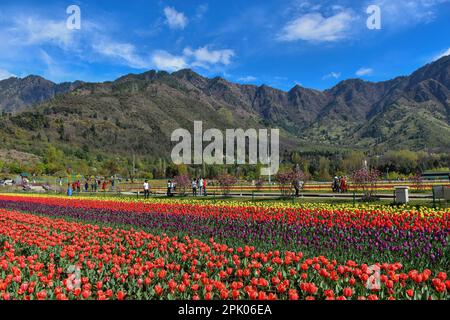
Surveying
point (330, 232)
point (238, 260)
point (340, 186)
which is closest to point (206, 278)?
point (238, 260)

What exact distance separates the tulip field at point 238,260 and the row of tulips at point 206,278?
19 millimetres

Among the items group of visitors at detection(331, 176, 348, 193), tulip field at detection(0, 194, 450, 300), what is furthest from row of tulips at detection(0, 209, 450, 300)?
group of visitors at detection(331, 176, 348, 193)

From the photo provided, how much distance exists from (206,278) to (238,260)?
4.39 ft

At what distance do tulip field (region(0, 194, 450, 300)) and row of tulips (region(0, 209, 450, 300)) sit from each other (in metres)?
0.02

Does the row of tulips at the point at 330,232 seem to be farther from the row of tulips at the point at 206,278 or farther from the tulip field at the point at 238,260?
the row of tulips at the point at 206,278

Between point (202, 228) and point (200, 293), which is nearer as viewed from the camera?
point (200, 293)

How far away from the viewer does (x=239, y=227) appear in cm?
1121

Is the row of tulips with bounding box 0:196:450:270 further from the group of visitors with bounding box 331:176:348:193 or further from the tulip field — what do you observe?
the group of visitors with bounding box 331:176:348:193

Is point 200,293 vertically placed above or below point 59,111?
below

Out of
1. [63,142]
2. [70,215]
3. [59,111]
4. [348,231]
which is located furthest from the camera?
[59,111]

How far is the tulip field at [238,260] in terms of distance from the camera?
523 centimetres

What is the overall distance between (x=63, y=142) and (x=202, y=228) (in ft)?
527
